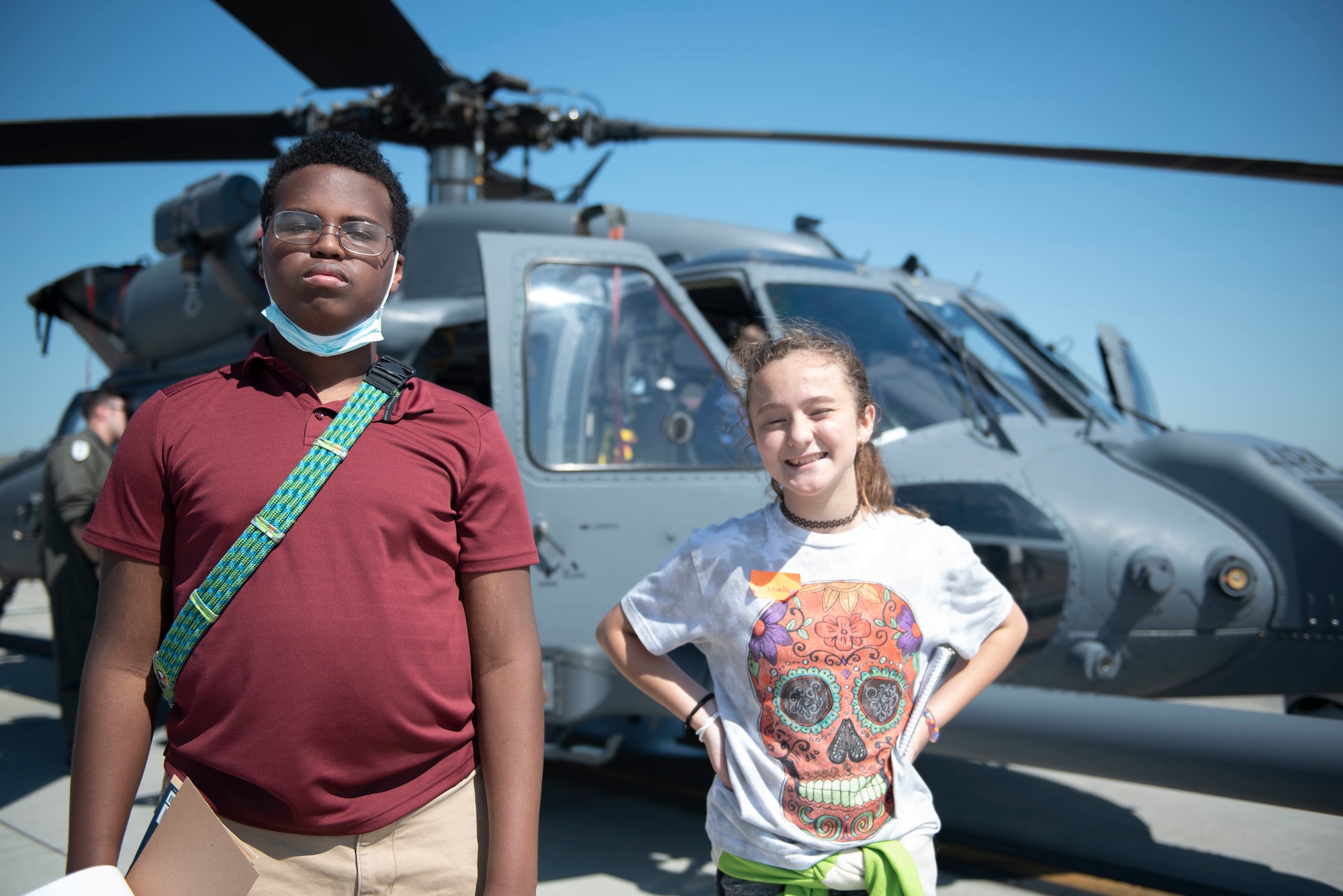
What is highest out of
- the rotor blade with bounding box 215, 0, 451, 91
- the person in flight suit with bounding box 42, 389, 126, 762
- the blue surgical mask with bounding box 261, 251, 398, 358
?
the rotor blade with bounding box 215, 0, 451, 91

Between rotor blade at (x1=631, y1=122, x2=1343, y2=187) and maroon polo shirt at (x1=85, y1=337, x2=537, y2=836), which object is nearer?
maroon polo shirt at (x1=85, y1=337, x2=537, y2=836)

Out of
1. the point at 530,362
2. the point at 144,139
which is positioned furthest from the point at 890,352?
the point at 144,139

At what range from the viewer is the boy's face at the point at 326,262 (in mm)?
1372

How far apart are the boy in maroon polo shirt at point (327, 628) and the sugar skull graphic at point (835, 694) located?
47 centimetres

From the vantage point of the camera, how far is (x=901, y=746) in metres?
1.65

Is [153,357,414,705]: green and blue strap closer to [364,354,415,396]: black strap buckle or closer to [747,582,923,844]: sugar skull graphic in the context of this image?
[364,354,415,396]: black strap buckle

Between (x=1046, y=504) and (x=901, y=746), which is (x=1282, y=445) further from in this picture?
(x=901, y=746)

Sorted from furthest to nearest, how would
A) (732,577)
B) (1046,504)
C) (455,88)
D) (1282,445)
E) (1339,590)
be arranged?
(455,88) < (1282,445) < (1046,504) < (1339,590) < (732,577)

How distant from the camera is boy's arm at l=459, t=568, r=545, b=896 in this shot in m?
1.33

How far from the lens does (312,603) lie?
1.25 m

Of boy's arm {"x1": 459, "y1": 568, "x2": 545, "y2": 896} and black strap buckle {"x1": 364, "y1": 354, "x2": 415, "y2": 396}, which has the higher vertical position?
black strap buckle {"x1": 364, "y1": 354, "x2": 415, "y2": 396}

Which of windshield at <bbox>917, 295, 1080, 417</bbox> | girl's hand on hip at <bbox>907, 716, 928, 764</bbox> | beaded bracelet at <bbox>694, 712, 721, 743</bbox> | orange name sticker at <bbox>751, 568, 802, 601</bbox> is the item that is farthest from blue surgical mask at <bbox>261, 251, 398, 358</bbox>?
windshield at <bbox>917, 295, 1080, 417</bbox>

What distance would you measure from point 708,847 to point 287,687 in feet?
9.45

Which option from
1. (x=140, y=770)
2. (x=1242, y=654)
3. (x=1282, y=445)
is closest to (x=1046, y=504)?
(x=1242, y=654)
